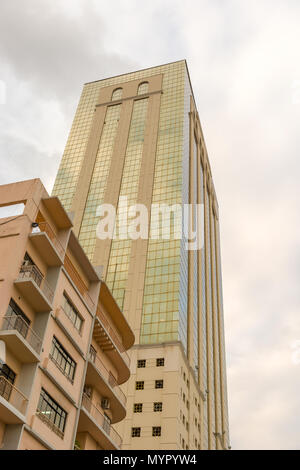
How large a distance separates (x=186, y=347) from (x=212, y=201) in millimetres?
64871

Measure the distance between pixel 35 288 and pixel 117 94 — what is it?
323 feet

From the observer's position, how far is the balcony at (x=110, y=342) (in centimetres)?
4122

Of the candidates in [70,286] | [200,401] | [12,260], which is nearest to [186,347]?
[200,401]

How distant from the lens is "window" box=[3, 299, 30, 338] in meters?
29.2

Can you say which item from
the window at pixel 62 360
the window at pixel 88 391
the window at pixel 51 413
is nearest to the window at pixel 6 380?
the window at pixel 51 413

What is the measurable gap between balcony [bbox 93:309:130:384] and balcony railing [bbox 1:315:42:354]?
960 centimetres

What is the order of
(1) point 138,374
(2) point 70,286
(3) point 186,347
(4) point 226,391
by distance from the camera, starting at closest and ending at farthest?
→ 1. (2) point 70,286
2. (1) point 138,374
3. (3) point 186,347
4. (4) point 226,391

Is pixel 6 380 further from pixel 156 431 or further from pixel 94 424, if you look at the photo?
pixel 156 431

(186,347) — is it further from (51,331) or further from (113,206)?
(51,331)

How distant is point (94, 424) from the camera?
123 feet

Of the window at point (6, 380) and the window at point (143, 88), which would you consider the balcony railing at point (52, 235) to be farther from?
the window at point (143, 88)

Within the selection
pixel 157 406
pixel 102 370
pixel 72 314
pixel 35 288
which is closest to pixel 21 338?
pixel 35 288

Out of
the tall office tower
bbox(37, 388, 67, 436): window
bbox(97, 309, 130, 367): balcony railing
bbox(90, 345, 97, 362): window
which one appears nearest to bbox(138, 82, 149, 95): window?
the tall office tower
